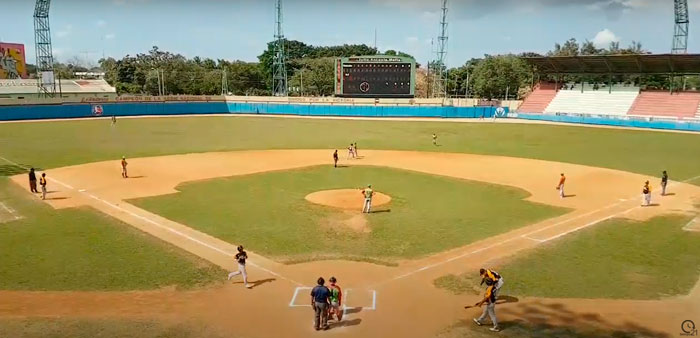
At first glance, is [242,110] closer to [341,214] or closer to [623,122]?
[623,122]

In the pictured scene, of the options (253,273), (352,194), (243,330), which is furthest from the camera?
(352,194)

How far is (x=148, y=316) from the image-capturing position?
14.1 metres

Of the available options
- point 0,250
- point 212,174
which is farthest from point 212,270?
point 212,174

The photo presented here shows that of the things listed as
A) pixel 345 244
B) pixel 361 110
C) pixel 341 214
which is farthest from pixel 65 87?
pixel 345 244

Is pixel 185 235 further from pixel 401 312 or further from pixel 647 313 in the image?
pixel 647 313

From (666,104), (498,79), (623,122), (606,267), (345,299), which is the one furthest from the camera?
(498,79)

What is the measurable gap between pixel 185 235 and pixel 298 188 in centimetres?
1084

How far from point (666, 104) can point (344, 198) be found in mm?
69507

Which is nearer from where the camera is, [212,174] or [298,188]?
[298,188]

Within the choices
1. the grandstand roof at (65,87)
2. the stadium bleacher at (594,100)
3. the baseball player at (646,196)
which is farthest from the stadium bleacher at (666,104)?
the grandstand roof at (65,87)

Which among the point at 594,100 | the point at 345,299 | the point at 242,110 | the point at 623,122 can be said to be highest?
the point at 594,100

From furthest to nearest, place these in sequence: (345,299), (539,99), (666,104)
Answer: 1. (539,99)
2. (666,104)
3. (345,299)

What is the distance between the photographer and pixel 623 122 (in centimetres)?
7638

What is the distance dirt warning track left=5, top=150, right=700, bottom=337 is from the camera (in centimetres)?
1419
